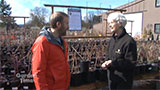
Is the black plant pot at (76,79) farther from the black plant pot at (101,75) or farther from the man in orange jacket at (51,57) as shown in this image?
the man in orange jacket at (51,57)

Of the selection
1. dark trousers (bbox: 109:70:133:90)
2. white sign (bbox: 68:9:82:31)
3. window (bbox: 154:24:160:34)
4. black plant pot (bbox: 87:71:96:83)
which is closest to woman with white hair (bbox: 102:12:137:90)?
dark trousers (bbox: 109:70:133:90)

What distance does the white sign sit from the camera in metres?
2.77

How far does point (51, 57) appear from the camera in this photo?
124cm

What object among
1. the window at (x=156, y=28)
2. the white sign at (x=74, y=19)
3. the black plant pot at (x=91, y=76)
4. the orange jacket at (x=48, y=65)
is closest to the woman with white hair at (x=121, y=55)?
the orange jacket at (x=48, y=65)

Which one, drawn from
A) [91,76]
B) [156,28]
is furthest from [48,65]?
[156,28]

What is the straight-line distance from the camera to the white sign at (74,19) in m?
2.77

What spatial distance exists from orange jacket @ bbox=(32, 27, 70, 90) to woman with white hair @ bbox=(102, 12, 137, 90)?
0.45 metres

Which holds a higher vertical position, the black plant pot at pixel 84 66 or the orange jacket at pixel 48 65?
the orange jacket at pixel 48 65

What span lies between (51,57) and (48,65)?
73 millimetres

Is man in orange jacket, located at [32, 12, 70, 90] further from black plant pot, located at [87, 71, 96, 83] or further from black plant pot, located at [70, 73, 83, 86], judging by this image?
black plant pot, located at [87, 71, 96, 83]

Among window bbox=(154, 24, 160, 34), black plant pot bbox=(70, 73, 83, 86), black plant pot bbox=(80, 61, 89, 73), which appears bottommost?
black plant pot bbox=(70, 73, 83, 86)

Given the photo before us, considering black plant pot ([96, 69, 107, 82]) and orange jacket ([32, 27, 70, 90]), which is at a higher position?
orange jacket ([32, 27, 70, 90])

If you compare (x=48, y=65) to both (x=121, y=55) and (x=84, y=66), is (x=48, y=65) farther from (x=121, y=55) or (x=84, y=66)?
(x=84, y=66)

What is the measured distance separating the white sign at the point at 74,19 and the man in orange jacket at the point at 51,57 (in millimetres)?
1445
